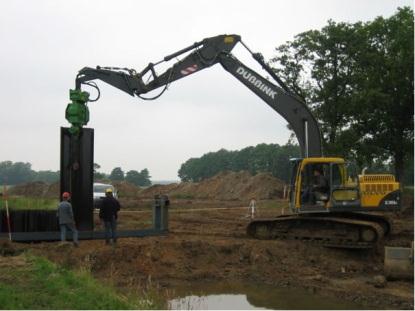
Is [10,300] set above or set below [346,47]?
below

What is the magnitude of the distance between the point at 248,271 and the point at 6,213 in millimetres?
6649

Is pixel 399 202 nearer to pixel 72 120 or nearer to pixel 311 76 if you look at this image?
pixel 72 120

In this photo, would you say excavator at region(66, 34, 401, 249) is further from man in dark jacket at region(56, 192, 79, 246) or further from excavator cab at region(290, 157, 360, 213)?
man in dark jacket at region(56, 192, 79, 246)

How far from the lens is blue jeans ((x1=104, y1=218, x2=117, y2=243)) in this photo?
15352 mm

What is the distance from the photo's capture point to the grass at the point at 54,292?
27.1 feet

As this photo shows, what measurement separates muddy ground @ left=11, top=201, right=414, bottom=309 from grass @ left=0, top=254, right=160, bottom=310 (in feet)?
6.19

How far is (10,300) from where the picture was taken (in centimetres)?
821

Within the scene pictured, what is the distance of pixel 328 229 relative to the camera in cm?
1639

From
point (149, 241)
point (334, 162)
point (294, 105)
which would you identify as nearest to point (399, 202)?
point (334, 162)

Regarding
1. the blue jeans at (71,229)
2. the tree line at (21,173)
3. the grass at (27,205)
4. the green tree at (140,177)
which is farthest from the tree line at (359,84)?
the tree line at (21,173)

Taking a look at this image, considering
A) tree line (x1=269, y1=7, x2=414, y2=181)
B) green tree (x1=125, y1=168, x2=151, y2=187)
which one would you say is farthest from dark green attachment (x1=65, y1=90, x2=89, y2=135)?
green tree (x1=125, y1=168, x2=151, y2=187)

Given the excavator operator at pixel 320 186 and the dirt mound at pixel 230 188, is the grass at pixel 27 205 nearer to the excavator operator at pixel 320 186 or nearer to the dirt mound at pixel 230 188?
the excavator operator at pixel 320 186

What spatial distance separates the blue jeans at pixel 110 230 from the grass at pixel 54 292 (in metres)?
4.36

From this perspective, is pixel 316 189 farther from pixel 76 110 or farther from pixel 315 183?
pixel 76 110
